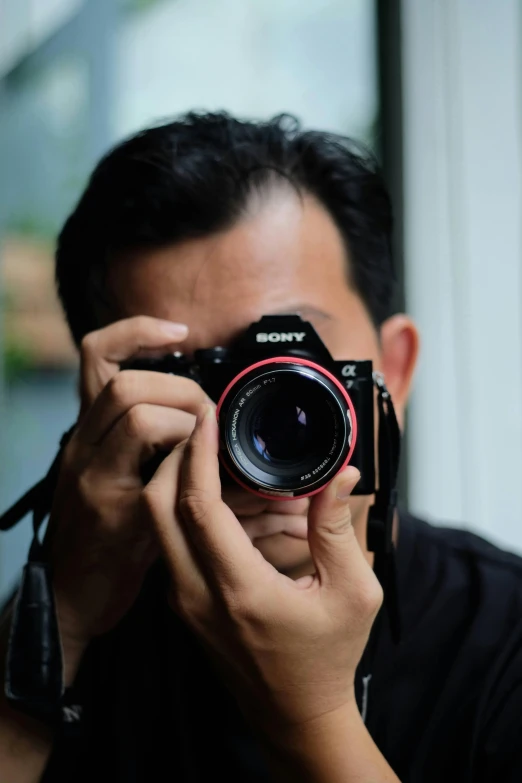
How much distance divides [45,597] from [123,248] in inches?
15.5

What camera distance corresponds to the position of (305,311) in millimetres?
858

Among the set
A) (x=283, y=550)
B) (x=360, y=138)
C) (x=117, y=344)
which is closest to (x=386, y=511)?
(x=283, y=550)

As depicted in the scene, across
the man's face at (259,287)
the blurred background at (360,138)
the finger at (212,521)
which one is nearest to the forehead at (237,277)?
the man's face at (259,287)

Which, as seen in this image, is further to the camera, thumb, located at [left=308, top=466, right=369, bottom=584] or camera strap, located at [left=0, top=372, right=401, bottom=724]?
camera strap, located at [left=0, top=372, right=401, bottom=724]

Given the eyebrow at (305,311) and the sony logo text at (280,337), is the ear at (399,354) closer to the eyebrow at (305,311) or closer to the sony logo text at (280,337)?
the eyebrow at (305,311)

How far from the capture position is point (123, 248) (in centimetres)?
90

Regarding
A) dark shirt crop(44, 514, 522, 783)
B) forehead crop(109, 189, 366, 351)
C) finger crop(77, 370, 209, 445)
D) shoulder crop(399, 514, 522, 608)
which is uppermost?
forehead crop(109, 189, 366, 351)

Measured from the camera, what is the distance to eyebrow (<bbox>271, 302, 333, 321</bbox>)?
33.3 inches

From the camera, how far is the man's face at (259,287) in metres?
0.83

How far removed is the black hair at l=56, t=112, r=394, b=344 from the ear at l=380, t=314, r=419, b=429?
0.08 feet

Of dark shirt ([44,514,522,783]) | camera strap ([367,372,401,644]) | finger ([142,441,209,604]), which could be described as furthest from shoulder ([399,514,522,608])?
finger ([142,441,209,604])

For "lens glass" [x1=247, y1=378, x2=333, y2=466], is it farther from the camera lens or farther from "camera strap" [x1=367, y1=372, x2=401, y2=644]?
"camera strap" [x1=367, y1=372, x2=401, y2=644]

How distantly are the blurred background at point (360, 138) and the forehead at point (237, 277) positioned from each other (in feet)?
1.60

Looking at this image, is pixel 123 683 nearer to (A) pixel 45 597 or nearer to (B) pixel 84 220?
(A) pixel 45 597
